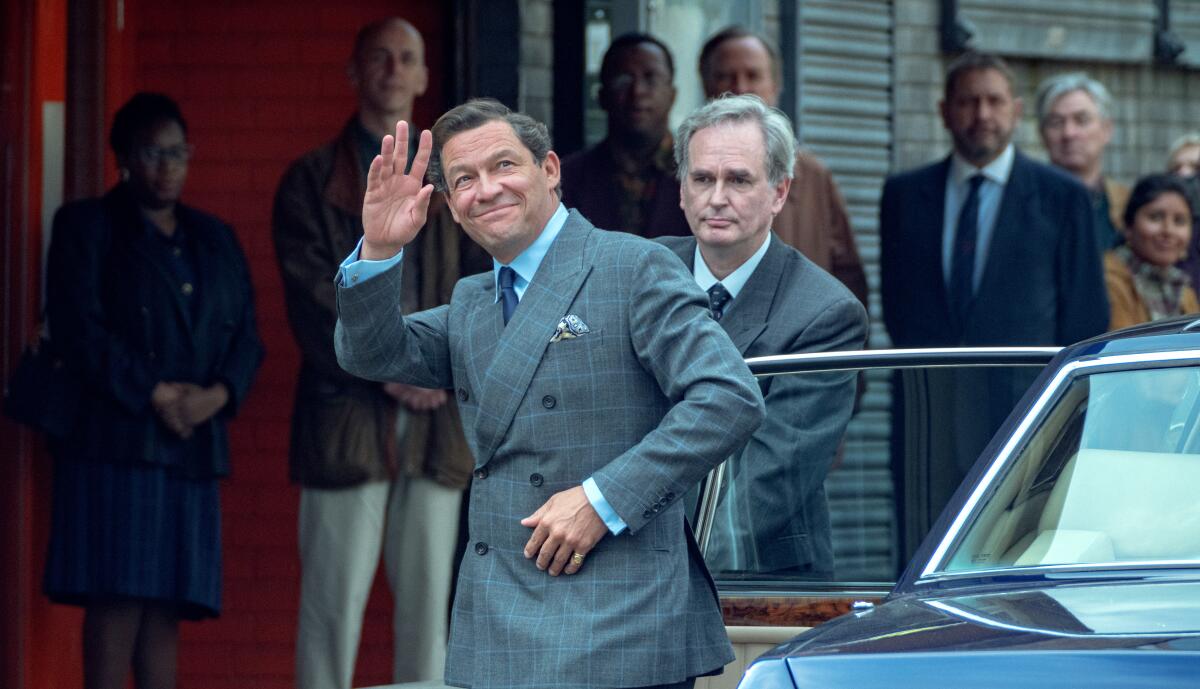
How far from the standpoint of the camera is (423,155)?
3.86 meters

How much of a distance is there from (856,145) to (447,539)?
148 inches

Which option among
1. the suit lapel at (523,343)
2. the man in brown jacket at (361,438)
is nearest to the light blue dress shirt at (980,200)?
the man in brown jacket at (361,438)

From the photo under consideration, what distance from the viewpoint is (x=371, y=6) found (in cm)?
802

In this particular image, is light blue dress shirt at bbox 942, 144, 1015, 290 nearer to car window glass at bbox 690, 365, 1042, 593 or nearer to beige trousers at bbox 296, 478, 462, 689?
beige trousers at bbox 296, 478, 462, 689

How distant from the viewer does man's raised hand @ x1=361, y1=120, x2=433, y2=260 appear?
3914mm

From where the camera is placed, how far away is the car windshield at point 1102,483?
12.3 feet

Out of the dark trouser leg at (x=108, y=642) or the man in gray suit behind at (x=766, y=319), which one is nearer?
the man in gray suit behind at (x=766, y=319)

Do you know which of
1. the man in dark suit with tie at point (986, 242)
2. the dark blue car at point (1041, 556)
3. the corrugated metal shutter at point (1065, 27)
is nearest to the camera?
the dark blue car at point (1041, 556)

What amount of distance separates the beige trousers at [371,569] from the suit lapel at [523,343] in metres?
3.32

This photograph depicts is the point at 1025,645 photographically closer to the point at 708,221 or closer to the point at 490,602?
the point at 490,602

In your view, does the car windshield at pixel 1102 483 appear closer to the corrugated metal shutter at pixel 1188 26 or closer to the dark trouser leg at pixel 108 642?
the dark trouser leg at pixel 108 642

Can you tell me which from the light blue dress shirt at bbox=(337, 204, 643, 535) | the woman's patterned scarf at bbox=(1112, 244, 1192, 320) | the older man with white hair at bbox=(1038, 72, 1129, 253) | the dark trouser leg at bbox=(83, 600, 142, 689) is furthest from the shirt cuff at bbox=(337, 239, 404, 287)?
the older man with white hair at bbox=(1038, 72, 1129, 253)

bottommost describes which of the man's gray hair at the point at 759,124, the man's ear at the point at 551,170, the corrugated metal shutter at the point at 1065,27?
the man's ear at the point at 551,170

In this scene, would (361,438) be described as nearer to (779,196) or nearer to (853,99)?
(779,196)
